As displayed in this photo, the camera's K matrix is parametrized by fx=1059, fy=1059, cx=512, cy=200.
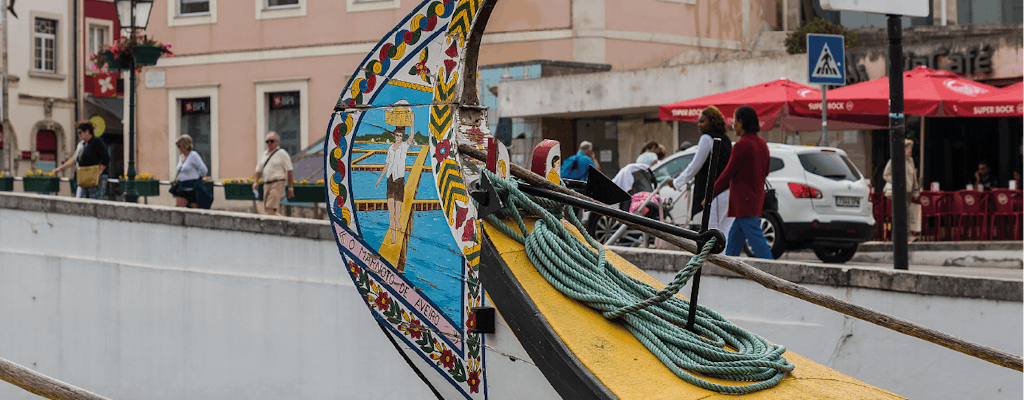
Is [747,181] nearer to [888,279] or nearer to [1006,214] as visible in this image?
[888,279]

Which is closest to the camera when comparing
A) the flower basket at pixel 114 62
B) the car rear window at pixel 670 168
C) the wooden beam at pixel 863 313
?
the wooden beam at pixel 863 313

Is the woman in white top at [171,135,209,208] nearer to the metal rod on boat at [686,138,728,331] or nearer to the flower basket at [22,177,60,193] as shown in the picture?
the flower basket at [22,177,60,193]

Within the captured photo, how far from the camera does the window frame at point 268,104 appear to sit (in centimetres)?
2481

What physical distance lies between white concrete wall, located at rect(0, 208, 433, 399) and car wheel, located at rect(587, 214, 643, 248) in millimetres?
4334

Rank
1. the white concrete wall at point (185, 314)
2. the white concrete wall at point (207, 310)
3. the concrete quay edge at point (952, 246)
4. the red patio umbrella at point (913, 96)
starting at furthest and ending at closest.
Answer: the red patio umbrella at point (913, 96), the concrete quay edge at point (952, 246), the white concrete wall at point (185, 314), the white concrete wall at point (207, 310)

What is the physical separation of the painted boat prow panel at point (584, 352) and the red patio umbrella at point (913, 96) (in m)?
10.7

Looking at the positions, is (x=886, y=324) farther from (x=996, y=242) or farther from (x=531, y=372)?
(x=996, y=242)

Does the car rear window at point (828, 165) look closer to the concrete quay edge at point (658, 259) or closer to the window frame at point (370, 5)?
the concrete quay edge at point (658, 259)

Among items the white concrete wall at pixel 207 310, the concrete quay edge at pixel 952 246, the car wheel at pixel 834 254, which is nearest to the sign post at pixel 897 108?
the white concrete wall at pixel 207 310

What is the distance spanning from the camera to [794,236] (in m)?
11.4

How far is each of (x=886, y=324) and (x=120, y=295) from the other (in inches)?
268

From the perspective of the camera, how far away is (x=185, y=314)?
8664 mm

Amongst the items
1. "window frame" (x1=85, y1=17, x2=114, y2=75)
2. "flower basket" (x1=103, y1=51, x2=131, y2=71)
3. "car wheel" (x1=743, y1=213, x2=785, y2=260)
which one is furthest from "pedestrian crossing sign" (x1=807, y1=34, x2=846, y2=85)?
"window frame" (x1=85, y1=17, x2=114, y2=75)

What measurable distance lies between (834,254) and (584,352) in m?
9.04
